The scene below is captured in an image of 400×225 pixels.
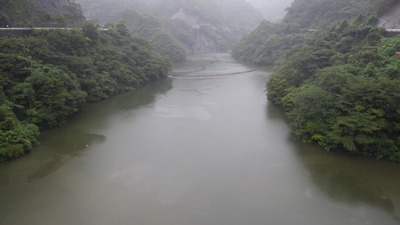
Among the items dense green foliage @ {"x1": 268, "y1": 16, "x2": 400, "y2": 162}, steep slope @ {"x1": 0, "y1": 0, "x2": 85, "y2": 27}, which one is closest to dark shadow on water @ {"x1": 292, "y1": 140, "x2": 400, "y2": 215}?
dense green foliage @ {"x1": 268, "y1": 16, "x2": 400, "y2": 162}

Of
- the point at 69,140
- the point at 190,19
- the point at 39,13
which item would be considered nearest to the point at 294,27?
the point at 39,13

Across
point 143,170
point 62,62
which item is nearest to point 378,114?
point 143,170

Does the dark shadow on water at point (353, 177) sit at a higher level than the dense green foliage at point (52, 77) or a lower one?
lower

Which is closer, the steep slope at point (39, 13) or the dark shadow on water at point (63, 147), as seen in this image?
the dark shadow on water at point (63, 147)

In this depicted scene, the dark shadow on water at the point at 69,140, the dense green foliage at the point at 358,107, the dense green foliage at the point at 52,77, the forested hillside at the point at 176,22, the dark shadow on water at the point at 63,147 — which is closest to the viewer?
the dark shadow on water at the point at 69,140

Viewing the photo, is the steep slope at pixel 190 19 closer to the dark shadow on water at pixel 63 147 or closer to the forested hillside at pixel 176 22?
the forested hillside at pixel 176 22

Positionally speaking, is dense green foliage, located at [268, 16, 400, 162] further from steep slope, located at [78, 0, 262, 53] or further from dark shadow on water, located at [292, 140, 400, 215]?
steep slope, located at [78, 0, 262, 53]

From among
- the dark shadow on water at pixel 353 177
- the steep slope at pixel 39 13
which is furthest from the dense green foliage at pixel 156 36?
the dark shadow on water at pixel 353 177
